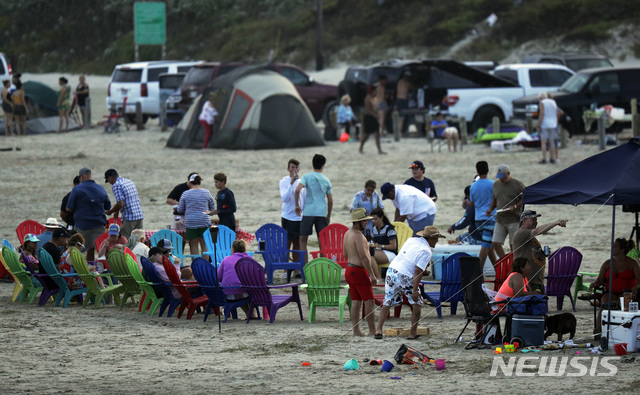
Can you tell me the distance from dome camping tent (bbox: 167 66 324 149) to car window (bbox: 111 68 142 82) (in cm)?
696

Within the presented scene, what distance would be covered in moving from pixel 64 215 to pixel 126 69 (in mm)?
21539

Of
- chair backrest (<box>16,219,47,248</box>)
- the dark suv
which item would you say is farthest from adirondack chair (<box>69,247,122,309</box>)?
the dark suv

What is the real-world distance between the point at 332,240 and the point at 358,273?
321cm

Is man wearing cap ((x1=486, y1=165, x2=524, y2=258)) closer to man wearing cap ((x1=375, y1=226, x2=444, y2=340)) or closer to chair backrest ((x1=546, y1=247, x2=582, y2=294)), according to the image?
chair backrest ((x1=546, y1=247, x2=582, y2=294))

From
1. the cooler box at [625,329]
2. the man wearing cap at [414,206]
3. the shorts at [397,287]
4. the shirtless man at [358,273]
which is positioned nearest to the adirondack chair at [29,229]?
the man wearing cap at [414,206]

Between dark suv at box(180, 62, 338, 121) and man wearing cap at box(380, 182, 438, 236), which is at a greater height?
dark suv at box(180, 62, 338, 121)

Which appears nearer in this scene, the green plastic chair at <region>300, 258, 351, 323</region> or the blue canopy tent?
the blue canopy tent

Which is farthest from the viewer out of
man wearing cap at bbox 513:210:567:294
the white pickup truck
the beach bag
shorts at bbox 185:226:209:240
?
the white pickup truck

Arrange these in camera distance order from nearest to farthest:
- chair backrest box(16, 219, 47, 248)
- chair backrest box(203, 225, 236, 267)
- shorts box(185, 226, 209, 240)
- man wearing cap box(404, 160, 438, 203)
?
chair backrest box(203, 225, 236, 267) < shorts box(185, 226, 209, 240) < man wearing cap box(404, 160, 438, 203) < chair backrest box(16, 219, 47, 248)

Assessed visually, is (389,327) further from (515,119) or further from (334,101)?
(334,101)

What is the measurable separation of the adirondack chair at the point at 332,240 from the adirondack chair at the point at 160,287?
2.31 m

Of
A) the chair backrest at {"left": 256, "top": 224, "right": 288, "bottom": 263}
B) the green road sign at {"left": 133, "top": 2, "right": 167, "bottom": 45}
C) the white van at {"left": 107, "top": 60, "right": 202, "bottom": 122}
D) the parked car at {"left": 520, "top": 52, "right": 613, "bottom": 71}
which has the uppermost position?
the green road sign at {"left": 133, "top": 2, "right": 167, "bottom": 45}

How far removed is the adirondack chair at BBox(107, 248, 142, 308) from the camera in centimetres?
1176

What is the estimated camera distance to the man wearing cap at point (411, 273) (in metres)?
9.88
